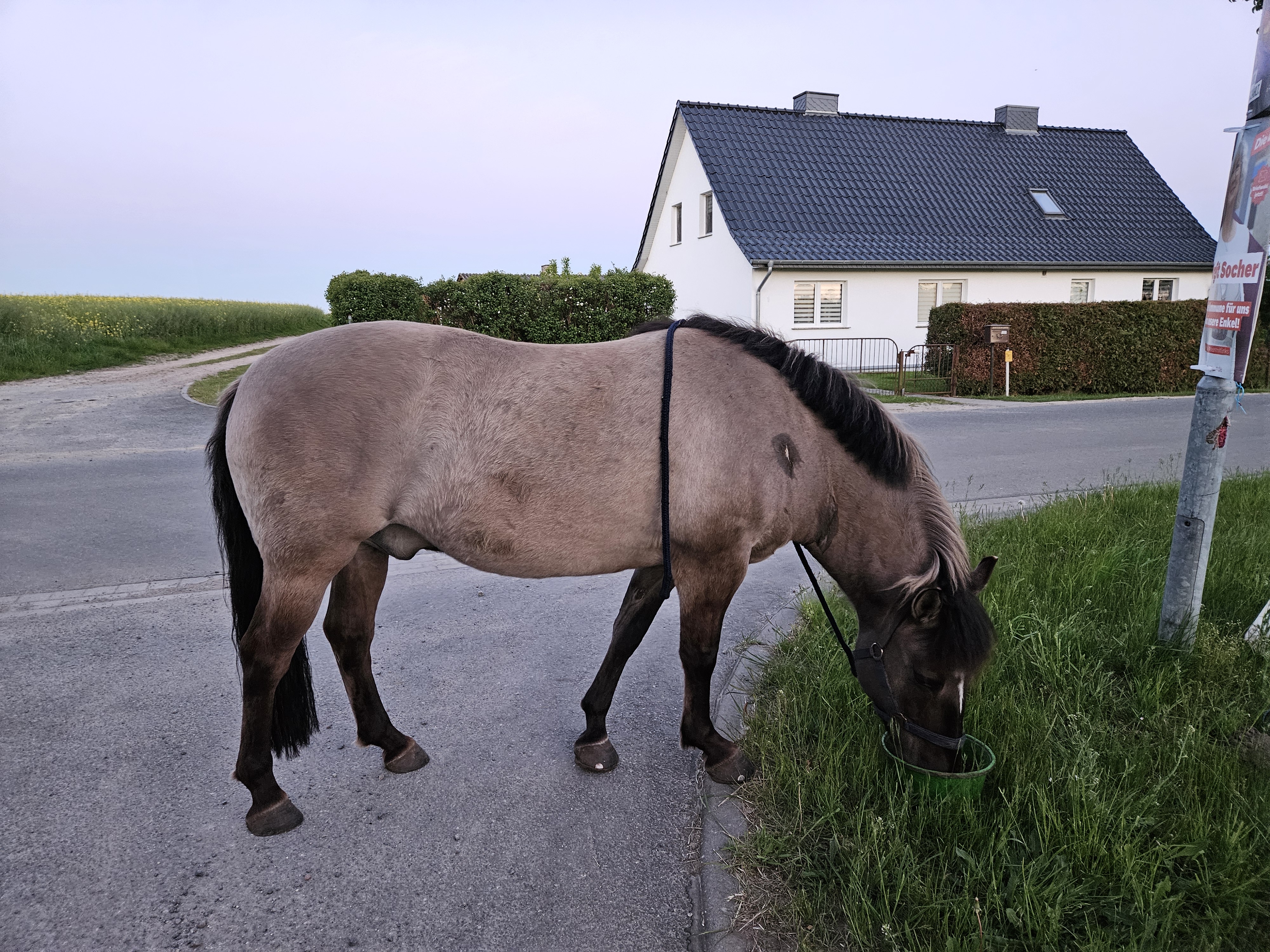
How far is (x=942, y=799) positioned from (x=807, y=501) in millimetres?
1029

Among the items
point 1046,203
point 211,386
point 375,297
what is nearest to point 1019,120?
point 1046,203

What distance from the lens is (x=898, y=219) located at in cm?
2128

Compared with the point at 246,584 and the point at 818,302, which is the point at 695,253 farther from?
the point at 246,584

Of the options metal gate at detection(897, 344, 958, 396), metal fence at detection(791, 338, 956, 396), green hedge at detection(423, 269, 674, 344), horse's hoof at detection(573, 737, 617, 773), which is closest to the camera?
horse's hoof at detection(573, 737, 617, 773)

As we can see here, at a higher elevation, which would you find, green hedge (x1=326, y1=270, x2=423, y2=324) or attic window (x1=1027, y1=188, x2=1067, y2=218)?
attic window (x1=1027, y1=188, x2=1067, y2=218)

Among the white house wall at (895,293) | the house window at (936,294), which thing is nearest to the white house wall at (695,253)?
the white house wall at (895,293)

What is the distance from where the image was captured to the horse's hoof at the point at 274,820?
2594 mm

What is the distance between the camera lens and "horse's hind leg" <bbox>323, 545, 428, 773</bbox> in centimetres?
289

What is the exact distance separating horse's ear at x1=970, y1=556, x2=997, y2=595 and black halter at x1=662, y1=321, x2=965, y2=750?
0.83 ft

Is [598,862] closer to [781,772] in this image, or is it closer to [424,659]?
[781,772]

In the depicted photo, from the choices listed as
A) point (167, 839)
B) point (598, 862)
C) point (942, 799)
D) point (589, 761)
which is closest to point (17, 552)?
point (167, 839)

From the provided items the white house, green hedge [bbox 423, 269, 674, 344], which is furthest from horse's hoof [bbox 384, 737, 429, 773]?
the white house

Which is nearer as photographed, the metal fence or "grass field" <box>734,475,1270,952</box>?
"grass field" <box>734,475,1270,952</box>

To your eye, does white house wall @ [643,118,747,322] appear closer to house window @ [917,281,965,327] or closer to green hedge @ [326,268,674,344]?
green hedge @ [326,268,674,344]
